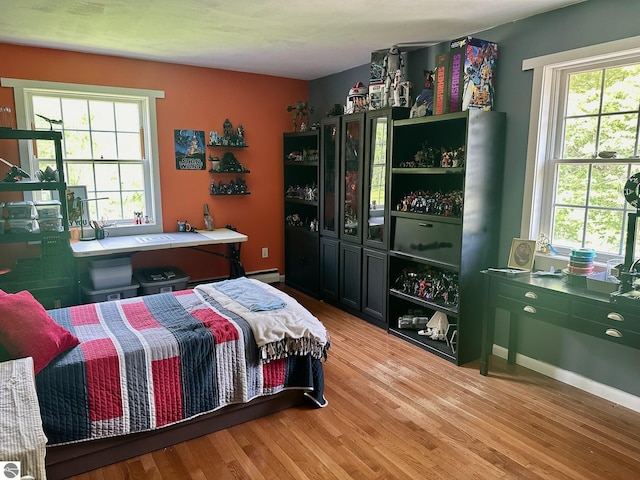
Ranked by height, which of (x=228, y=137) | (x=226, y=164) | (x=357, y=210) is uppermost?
(x=228, y=137)

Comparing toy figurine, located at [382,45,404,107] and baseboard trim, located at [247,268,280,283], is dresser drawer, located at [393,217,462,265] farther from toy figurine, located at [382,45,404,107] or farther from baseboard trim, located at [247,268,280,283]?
baseboard trim, located at [247,268,280,283]

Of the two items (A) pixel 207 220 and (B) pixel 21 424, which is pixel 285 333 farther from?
(A) pixel 207 220

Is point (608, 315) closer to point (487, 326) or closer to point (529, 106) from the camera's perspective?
point (487, 326)

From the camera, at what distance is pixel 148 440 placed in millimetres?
2291

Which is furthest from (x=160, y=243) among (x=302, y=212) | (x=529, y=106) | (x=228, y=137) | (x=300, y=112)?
(x=529, y=106)

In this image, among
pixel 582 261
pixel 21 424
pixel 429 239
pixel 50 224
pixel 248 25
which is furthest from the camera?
pixel 50 224

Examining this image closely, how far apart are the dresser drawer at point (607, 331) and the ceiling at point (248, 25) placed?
1.93m

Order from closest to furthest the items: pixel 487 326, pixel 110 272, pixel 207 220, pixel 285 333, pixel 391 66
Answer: pixel 285 333
pixel 487 326
pixel 391 66
pixel 110 272
pixel 207 220

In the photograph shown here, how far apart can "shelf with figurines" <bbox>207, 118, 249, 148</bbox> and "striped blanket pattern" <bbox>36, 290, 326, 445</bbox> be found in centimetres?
242

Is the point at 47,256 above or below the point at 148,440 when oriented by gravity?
above

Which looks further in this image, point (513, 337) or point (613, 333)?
point (513, 337)

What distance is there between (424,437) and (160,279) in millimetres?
2866

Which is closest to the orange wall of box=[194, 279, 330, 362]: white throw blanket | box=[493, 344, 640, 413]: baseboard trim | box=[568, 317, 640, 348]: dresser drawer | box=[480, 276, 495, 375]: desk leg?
box=[194, 279, 330, 362]: white throw blanket

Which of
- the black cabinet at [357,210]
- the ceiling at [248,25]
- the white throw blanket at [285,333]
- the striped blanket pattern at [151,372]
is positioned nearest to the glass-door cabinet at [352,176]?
the black cabinet at [357,210]
